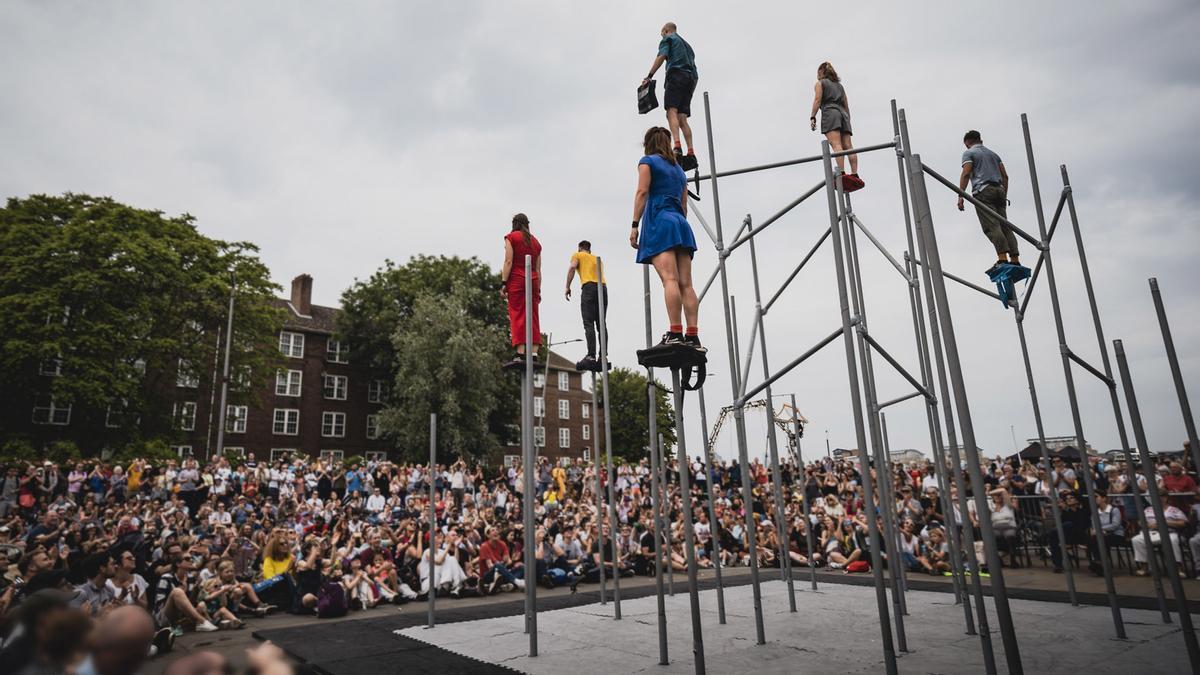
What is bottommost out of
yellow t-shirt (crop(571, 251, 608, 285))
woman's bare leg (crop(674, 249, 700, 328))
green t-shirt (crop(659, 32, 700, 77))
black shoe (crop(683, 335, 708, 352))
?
black shoe (crop(683, 335, 708, 352))

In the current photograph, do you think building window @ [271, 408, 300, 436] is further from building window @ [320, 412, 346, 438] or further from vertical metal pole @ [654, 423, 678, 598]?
vertical metal pole @ [654, 423, 678, 598]

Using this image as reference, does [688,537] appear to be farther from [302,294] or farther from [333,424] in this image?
[302,294]

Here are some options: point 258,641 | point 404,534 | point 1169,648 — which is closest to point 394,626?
point 258,641

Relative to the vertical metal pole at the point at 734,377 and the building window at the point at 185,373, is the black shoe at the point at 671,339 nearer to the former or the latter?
the vertical metal pole at the point at 734,377

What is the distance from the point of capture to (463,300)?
129 feet

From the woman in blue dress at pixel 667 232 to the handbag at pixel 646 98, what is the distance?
1.29 meters

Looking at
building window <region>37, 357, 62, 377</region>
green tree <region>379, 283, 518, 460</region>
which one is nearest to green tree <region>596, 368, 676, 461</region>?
green tree <region>379, 283, 518, 460</region>

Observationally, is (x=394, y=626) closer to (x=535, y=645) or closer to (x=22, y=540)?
(x=535, y=645)

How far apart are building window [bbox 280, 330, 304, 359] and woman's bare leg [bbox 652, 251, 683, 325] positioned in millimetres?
45423

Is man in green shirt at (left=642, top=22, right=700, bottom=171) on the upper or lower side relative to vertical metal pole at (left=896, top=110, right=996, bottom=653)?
upper

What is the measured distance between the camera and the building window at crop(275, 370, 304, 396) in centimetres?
4397

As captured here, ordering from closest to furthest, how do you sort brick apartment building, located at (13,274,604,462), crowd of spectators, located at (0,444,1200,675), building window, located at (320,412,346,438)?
1. crowd of spectators, located at (0,444,1200,675)
2. brick apartment building, located at (13,274,604,462)
3. building window, located at (320,412,346,438)

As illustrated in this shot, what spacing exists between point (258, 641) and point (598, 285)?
623cm

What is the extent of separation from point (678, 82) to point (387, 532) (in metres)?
11.4
